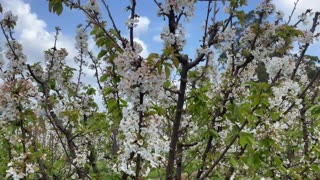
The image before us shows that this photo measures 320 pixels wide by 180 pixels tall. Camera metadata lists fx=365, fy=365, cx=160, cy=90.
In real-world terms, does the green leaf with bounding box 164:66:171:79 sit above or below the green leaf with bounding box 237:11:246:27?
below

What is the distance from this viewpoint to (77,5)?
8.76 feet

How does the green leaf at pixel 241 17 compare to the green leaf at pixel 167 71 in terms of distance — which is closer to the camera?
the green leaf at pixel 167 71

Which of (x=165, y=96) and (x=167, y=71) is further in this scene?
(x=165, y=96)

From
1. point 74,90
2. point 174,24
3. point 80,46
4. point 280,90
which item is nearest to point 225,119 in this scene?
point 280,90

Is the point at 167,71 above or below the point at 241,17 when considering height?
below

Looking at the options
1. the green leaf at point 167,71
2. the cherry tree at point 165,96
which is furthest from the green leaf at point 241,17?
the green leaf at point 167,71

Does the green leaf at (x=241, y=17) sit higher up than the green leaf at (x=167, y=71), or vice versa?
the green leaf at (x=241, y=17)

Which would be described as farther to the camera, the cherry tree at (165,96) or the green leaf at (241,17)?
the green leaf at (241,17)

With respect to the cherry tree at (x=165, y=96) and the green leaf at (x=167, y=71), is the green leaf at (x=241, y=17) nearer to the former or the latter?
the cherry tree at (x=165, y=96)

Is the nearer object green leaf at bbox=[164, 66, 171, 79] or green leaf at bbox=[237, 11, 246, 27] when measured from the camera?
green leaf at bbox=[164, 66, 171, 79]

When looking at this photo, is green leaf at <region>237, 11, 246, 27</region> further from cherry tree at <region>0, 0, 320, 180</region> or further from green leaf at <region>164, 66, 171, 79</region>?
green leaf at <region>164, 66, 171, 79</region>

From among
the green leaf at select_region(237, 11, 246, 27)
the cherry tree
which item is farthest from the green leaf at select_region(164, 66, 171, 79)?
the green leaf at select_region(237, 11, 246, 27)

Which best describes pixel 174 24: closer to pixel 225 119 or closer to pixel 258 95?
pixel 258 95

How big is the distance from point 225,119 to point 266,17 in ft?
4.03
